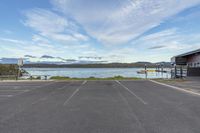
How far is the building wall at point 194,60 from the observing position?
30695 millimetres

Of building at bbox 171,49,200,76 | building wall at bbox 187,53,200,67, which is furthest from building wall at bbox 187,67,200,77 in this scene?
building wall at bbox 187,53,200,67

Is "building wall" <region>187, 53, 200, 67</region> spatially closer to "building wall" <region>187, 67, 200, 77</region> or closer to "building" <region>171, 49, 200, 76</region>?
"building" <region>171, 49, 200, 76</region>

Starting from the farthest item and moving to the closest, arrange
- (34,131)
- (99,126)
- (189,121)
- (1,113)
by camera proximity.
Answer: (1,113)
(189,121)
(99,126)
(34,131)

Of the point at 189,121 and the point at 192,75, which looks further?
the point at 192,75

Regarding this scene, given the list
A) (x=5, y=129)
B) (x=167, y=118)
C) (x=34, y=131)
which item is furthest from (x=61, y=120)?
(x=167, y=118)

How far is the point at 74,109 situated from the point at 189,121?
4279 mm

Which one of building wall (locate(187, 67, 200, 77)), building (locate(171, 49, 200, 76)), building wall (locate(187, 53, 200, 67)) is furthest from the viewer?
building wall (locate(187, 53, 200, 67))

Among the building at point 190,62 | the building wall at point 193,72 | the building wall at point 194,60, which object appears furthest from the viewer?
the building wall at point 194,60

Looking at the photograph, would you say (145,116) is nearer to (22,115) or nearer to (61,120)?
(61,120)

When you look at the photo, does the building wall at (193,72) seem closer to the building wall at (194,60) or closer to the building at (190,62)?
the building at (190,62)

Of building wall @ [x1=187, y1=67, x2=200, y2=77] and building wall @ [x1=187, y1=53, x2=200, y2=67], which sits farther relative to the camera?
building wall @ [x1=187, y1=53, x2=200, y2=67]

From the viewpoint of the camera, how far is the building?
29.3 meters

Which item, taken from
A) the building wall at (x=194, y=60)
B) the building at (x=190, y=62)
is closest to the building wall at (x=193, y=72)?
the building at (x=190, y=62)

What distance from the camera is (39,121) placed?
21.1 ft
